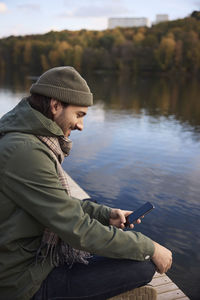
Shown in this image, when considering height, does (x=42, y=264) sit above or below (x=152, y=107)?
above

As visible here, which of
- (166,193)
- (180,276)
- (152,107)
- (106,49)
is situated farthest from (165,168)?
(106,49)

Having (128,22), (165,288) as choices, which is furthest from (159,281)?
(128,22)

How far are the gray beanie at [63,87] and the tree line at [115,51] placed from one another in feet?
245

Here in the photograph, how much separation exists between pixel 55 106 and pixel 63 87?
12 centimetres

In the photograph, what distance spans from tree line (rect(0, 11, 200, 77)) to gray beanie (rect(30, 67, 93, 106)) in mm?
74823

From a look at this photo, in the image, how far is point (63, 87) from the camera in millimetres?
1861

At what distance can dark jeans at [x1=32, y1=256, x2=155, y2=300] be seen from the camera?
6.07 ft

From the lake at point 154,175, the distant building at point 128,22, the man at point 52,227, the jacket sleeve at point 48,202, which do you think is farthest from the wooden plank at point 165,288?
the distant building at point 128,22

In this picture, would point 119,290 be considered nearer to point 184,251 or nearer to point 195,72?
point 184,251

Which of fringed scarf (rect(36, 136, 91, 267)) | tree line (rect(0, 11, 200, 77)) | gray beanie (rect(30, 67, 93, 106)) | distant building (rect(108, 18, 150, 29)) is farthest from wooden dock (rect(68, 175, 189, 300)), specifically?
distant building (rect(108, 18, 150, 29))

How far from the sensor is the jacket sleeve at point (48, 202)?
1651 mm

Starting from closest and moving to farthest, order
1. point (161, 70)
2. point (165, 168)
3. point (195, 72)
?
point (165, 168), point (195, 72), point (161, 70)

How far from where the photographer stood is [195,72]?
74062 millimetres

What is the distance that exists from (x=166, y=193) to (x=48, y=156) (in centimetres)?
549
